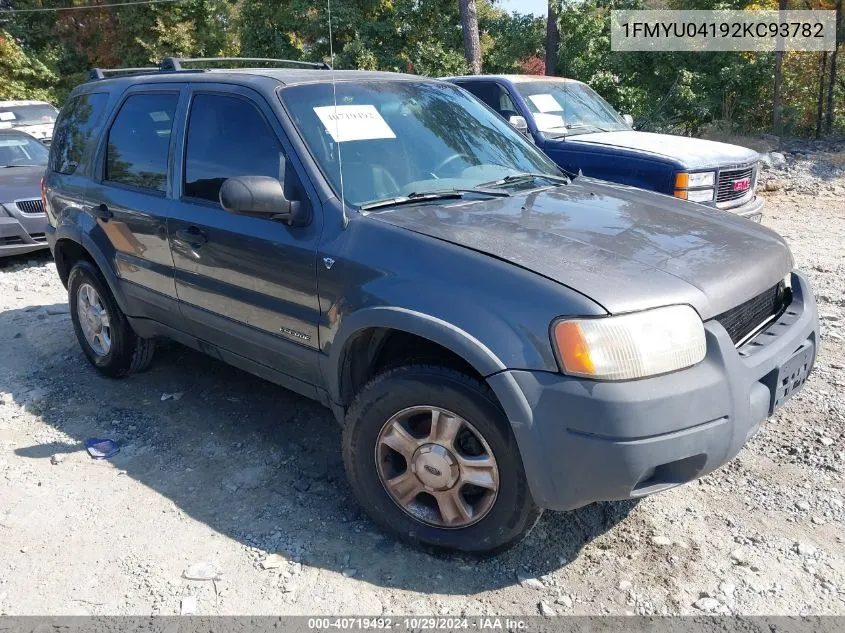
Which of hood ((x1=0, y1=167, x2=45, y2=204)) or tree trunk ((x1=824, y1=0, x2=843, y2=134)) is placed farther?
tree trunk ((x1=824, y1=0, x2=843, y2=134))

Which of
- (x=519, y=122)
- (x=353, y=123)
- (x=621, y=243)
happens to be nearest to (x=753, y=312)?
(x=621, y=243)

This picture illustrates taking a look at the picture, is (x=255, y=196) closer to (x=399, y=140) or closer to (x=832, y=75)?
(x=399, y=140)

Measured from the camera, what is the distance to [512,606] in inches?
110

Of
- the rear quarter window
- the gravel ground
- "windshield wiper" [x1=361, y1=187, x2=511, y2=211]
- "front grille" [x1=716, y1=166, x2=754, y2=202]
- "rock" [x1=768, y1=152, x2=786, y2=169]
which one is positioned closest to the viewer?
the gravel ground

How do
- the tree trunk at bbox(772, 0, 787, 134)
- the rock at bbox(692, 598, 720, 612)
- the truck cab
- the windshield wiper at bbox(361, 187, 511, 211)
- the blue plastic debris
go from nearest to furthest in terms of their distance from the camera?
the rock at bbox(692, 598, 720, 612), the windshield wiper at bbox(361, 187, 511, 211), the blue plastic debris, the truck cab, the tree trunk at bbox(772, 0, 787, 134)

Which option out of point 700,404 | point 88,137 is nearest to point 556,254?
point 700,404

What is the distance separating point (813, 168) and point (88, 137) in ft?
39.6

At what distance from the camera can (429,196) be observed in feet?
11.0

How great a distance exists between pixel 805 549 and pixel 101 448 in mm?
3514

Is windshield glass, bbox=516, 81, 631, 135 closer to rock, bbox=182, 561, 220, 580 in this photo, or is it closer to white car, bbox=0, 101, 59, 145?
rock, bbox=182, 561, 220, 580

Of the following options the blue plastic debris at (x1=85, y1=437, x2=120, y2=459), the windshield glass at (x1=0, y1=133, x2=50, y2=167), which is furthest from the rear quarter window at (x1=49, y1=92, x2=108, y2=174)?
the windshield glass at (x1=0, y1=133, x2=50, y2=167)

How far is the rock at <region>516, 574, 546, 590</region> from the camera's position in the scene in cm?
290

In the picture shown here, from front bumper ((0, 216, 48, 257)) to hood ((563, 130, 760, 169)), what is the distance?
6.14 meters

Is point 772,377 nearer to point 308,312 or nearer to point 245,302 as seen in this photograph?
point 308,312
